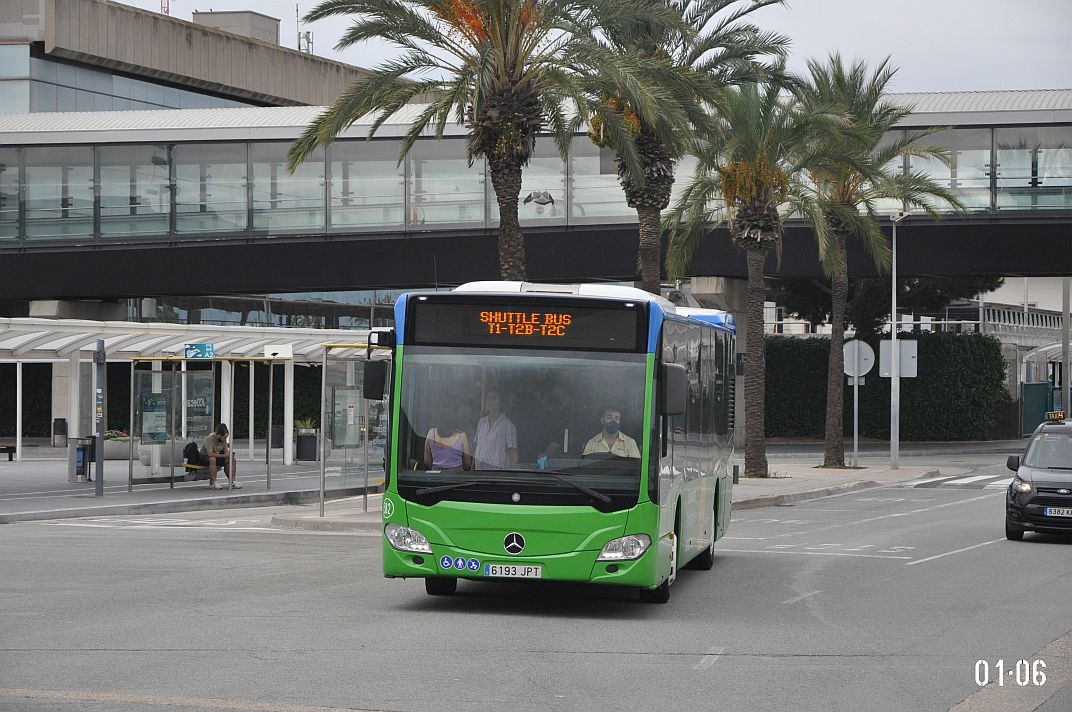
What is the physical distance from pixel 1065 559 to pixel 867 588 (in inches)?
182

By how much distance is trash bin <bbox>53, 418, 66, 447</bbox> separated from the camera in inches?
1876

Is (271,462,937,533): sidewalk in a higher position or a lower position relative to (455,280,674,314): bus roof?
lower

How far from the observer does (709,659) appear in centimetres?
1049

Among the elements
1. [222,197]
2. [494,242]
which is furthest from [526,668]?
[222,197]

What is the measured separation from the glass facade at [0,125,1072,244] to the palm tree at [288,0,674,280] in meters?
17.3

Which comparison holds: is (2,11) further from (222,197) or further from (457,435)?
(457,435)

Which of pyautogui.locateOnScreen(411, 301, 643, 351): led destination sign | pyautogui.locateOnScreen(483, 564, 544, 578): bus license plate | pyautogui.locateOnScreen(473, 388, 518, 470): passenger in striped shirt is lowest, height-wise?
pyautogui.locateOnScreen(483, 564, 544, 578): bus license plate

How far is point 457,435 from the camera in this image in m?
12.7

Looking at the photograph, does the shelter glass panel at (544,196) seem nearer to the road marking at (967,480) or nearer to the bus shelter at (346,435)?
the road marking at (967,480)

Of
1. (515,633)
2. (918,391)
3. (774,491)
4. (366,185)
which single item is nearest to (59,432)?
(366,185)

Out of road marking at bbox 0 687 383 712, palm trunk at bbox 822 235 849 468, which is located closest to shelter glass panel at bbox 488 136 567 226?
palm trunk at bbox 822 235 849 468

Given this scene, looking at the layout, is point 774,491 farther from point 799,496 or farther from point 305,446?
point 305,446

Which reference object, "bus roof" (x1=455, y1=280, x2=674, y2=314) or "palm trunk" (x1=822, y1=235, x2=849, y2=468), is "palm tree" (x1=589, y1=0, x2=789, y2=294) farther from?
"bus roof" (x1=455, y1=280, x2=674, y2=314)

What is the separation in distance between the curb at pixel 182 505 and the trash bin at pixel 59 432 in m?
20.8
